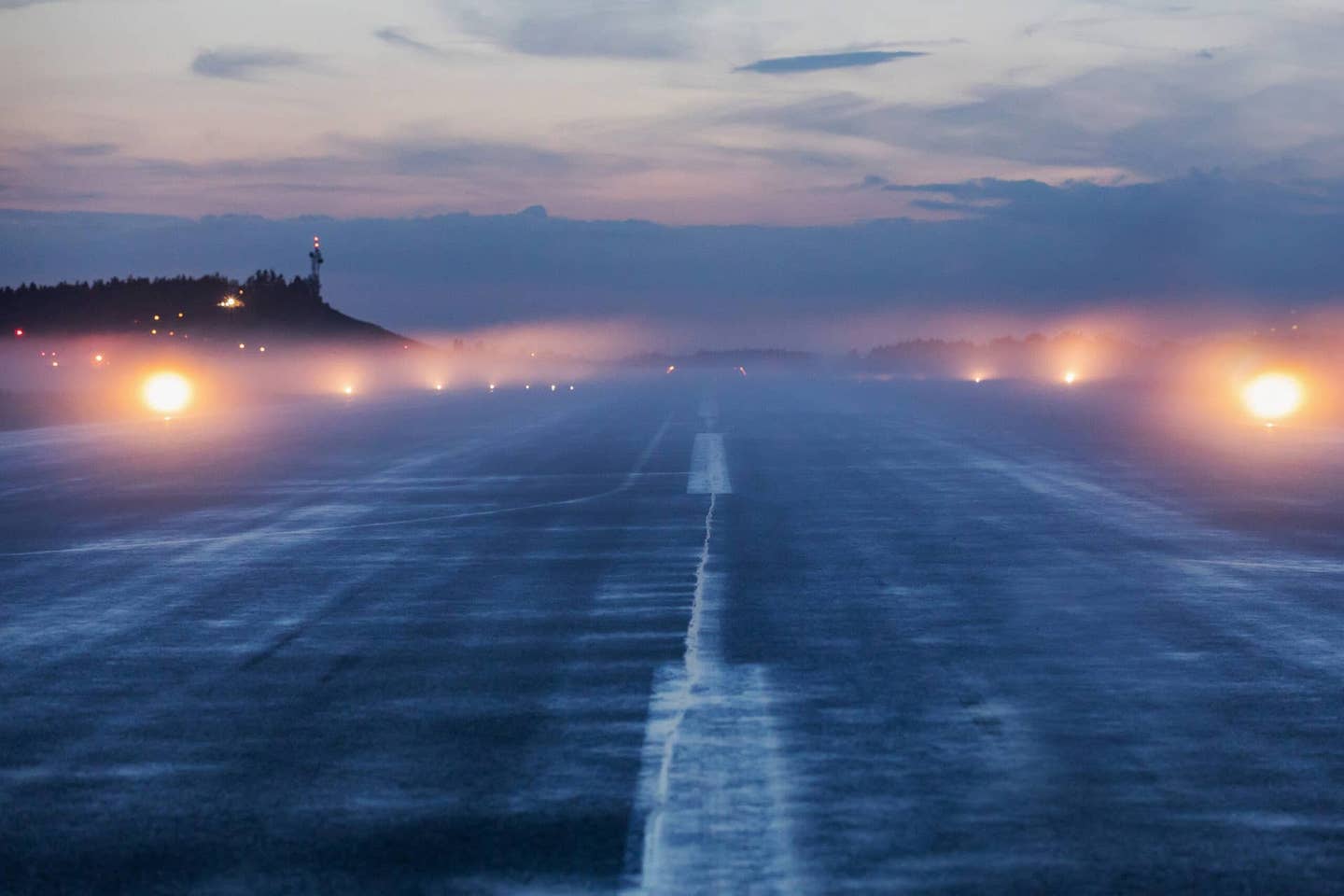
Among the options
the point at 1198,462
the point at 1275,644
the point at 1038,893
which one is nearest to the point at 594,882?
the point at 1038,893

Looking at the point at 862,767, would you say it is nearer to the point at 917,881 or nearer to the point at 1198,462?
the point at 917,881

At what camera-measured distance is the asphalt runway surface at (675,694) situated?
653 centimetres

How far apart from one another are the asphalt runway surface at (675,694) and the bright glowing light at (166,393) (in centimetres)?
4022

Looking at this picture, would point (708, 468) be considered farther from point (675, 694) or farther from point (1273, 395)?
point (1273, 395)

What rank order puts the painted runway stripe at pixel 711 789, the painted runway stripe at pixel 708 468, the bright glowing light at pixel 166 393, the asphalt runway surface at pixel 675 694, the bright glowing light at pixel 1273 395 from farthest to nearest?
the bright glowing light at pixel 166 393 → the bright glowing light at pixel 1273 395 → the painted runway stripe at pixel 708 468 → the asphalt runway surface at pixel 675 694 → the painted runway stripe at pixel 711 789

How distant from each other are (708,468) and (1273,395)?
44.0m

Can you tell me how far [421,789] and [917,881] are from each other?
244 cm

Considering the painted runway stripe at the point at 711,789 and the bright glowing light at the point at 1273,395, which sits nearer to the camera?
the painted runway stripe at the point at 711,789

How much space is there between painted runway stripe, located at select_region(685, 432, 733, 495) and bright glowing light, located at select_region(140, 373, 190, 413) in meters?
26.1

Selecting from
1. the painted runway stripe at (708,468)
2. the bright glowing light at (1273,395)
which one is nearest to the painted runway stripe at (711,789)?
the painted runway stripe at (708,468)

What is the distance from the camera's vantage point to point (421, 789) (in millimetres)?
7527

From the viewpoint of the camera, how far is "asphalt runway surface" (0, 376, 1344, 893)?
6527mm

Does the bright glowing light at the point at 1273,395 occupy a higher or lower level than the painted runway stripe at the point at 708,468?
higher

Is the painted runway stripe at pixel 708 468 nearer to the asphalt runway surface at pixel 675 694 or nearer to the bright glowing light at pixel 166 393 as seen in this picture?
the asphalt runway surface at pixel 675 694
